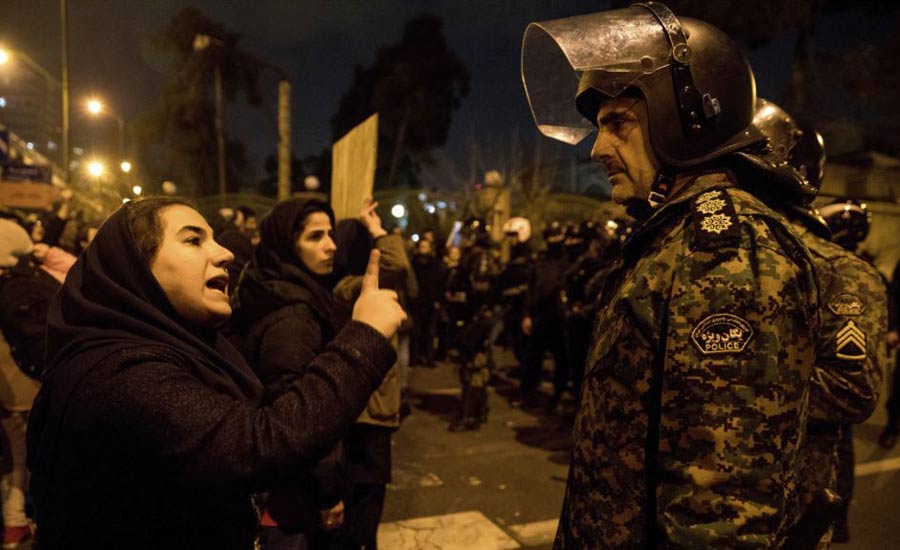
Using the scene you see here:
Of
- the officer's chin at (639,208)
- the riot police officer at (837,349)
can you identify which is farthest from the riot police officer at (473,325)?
the officer's chin at (639,208)

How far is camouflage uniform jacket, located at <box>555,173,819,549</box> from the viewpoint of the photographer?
128cm

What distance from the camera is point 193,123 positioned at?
30.6 metres

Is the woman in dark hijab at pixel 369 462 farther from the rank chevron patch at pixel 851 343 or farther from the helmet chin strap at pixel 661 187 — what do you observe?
the rank chevron patch at pixel 851 343

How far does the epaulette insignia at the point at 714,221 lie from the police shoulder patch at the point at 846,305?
1.41m

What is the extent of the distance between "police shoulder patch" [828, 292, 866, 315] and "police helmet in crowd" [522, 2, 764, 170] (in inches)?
48.2

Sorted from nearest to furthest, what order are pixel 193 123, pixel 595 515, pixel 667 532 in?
pixel 667 532 < pixel 595 515 < pixel 193 123

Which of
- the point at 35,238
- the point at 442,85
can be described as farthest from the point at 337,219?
the point at 442,85

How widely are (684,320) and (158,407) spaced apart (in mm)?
1213

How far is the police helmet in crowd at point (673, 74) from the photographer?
5.31ft

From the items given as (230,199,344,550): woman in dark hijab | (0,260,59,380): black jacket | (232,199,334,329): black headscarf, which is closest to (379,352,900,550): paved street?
(230,199,344,550): woman in dark hijab

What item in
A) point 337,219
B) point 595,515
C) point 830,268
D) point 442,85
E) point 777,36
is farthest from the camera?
point 442,85

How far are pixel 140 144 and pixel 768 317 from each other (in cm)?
3471

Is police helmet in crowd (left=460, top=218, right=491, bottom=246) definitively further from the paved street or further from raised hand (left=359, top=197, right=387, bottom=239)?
raised hand (left=359, top=197, right=387, bottom=239)

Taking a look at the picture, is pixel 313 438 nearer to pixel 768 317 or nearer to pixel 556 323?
pixel 768 317
